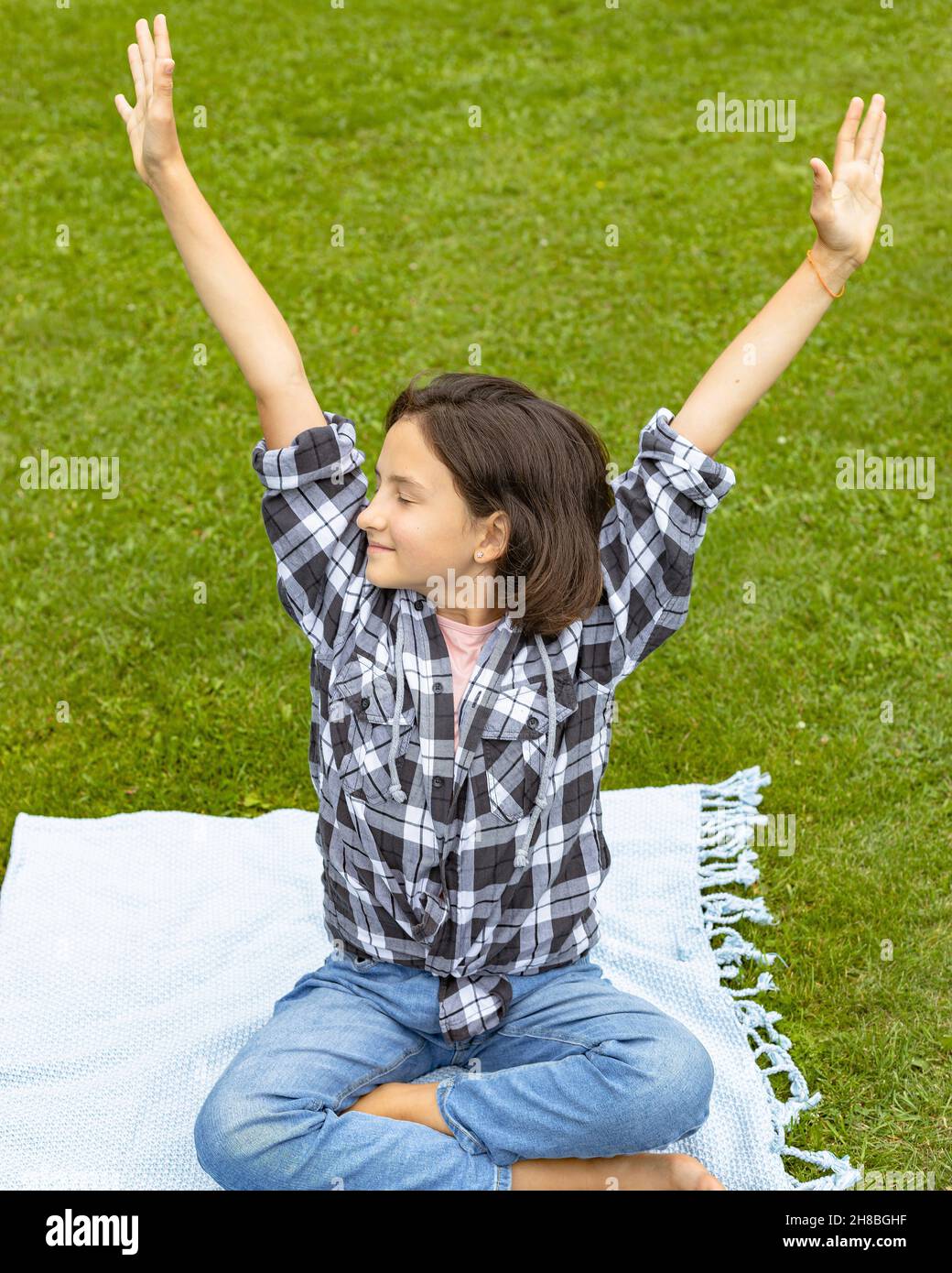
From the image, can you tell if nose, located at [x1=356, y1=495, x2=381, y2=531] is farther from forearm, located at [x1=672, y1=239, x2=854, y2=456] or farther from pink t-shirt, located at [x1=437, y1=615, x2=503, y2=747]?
forearm, located at [x1=672, y1=239, x2=854, y2=456]

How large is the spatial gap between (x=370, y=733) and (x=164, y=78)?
4.39 ft

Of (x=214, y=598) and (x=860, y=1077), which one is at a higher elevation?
(x=214, y=598)

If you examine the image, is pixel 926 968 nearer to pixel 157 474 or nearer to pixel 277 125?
pixel 157 474

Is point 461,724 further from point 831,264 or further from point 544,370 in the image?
point 544,370

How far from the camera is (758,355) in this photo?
274 centimetres

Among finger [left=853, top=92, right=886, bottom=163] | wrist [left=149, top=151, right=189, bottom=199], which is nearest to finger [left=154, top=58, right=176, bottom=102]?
wrist [left=149, top=151, right=189, bottom=199]

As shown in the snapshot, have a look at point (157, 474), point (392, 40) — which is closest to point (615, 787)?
point (157, 474)

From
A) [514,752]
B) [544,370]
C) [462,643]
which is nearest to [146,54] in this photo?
[462,643]

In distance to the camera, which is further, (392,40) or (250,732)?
(392,40)

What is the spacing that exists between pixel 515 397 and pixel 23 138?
664cm

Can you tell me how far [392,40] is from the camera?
9352mm

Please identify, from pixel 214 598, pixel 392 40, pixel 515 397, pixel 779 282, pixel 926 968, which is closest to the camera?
pixel 515 397

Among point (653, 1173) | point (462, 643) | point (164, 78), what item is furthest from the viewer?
point (462, 643)

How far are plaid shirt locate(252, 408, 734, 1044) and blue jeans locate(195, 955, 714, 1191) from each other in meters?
0.11
